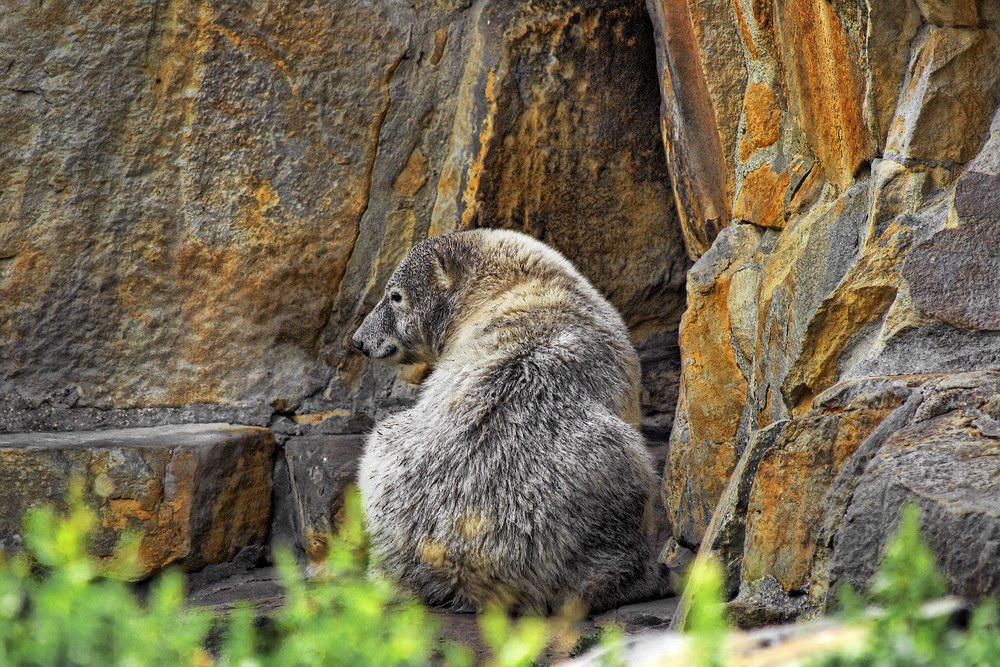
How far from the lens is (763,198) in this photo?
4699 mm

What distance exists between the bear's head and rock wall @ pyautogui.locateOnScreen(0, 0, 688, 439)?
12.7 inches

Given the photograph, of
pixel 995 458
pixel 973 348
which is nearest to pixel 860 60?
pixel 973 348

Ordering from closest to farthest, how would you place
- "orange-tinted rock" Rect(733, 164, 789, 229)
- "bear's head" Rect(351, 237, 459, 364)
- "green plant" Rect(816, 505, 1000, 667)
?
"green plant" Rect(816, 505, 1000, 667)
"orange-tinted rock" Rect(733, 164, 789, 229)
"bear's head" Rect(351, 237, 459, 364)

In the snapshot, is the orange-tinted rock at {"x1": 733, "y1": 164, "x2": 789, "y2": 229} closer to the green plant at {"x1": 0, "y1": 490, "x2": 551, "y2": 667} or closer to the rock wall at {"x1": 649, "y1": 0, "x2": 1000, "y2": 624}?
the rock wall at {"x1": 649, "y1": 0, "x2": 1000, "y2": 624}

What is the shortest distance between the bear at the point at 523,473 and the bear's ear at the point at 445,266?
33 cm

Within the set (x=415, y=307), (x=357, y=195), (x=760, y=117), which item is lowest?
(x=415, y=307)

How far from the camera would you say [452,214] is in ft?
19.2

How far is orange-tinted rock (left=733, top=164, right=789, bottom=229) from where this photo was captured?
15.1 ft

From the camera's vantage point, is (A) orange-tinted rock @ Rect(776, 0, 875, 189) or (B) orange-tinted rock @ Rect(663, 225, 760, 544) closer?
(A) orange-tinted rock @ Rect(776, 0, 875, 189)

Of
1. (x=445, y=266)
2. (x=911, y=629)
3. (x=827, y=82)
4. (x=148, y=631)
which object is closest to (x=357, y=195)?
(x=445, y=266)

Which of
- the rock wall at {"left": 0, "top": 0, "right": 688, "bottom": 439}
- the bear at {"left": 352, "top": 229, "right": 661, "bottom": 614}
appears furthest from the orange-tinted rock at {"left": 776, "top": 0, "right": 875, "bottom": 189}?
the rock wall at {"left": 0, "top": 0, "right": 688, "bottom": 439}

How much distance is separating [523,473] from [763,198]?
58.4 inches

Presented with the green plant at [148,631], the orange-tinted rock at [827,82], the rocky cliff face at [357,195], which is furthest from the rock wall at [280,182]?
the green plant at [148,631]

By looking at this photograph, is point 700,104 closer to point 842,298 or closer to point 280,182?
point 842,298
